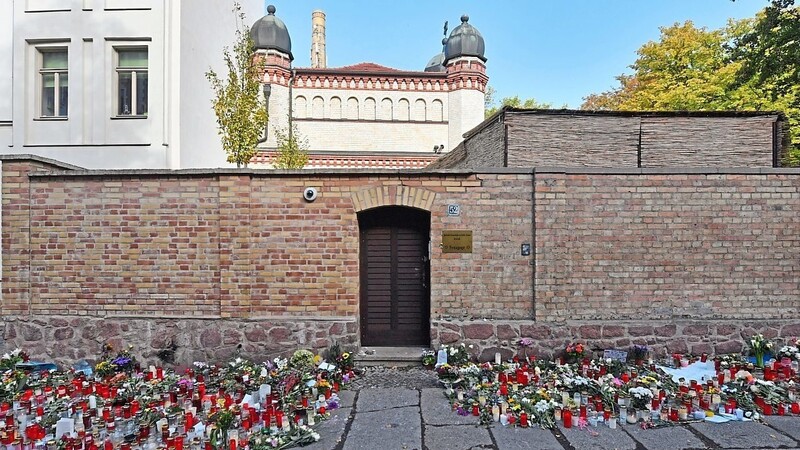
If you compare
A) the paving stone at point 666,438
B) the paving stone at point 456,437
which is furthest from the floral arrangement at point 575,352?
the paving stone at point 456,437

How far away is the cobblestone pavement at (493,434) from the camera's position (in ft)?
14.1

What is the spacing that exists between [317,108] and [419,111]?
4727mm

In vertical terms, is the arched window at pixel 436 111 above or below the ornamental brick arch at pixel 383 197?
above

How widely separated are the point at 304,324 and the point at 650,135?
6.28 metres

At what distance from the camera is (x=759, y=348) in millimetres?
6094

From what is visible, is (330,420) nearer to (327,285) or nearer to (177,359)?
(327,285)

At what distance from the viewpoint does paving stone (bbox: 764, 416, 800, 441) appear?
449cm

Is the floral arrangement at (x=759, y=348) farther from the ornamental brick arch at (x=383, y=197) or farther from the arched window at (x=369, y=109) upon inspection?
the arched window at (x=369, y=109)

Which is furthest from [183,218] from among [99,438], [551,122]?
[551,122]

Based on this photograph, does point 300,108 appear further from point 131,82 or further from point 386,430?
point 386,430

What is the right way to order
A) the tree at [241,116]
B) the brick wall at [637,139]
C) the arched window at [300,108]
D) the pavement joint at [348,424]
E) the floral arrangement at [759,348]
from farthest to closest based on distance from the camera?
the arched window at [300,108] → the tree at [241,116] → the brick wall at [637,139] → the floral arrangement at [759,348] → the pavement joint at [348,424]

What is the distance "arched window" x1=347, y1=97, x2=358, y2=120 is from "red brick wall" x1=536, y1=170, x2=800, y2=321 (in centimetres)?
1485

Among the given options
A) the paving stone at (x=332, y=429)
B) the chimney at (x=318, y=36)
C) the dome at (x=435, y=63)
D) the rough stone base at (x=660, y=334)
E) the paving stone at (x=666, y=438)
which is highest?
the chimney at (x=318, y=36)

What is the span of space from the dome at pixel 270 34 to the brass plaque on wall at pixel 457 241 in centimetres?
1586
